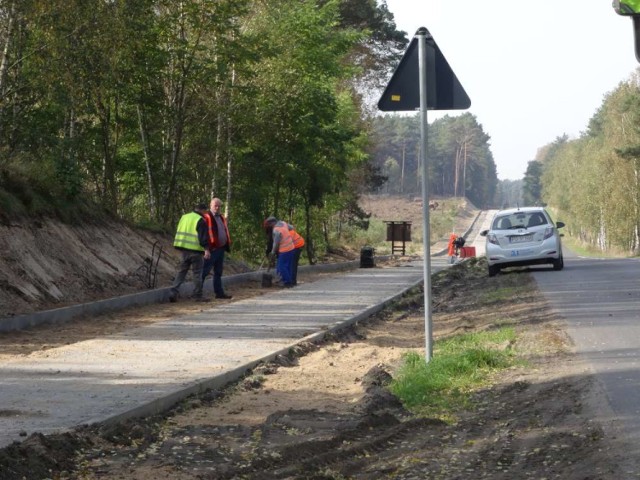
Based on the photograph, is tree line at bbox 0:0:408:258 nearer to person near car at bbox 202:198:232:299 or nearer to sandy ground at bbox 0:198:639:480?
person near car at bbox 202:198:232:299

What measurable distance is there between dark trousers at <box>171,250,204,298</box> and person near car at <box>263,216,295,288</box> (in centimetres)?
477

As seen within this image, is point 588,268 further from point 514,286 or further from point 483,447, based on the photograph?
point 483,447

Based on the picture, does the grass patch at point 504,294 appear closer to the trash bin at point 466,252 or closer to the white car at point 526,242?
the white car at point 526,242

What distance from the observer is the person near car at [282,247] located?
25.7 m

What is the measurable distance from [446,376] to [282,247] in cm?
1563

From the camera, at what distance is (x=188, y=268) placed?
20609mm

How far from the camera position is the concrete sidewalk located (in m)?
8.64

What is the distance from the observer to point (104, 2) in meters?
21.0

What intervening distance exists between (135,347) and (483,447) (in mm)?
6823

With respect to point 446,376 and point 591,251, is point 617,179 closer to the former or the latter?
point 591,251

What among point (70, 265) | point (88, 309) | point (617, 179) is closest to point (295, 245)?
point (70, 265)

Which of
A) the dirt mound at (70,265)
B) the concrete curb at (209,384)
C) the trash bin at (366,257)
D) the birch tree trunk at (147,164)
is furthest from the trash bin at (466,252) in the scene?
the concrete curb at (209,384)

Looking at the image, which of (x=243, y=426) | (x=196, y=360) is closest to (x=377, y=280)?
(x=196, y=360)

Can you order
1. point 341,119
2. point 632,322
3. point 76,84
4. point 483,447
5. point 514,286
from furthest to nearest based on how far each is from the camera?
1. point 341,119
2. point 514,286
3. point 76,84
4. point 632,322
5. point 483,447
